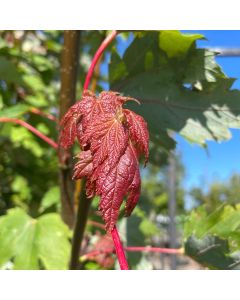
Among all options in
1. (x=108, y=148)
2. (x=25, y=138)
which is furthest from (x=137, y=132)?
(x=25, y=138)

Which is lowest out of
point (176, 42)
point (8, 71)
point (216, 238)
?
point (216, 238)

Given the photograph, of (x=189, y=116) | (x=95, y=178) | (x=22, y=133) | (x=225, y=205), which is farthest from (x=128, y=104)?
(x=22, y=133)

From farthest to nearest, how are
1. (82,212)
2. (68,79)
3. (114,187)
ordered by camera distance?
(68,79) → (82,212) → (114,187)

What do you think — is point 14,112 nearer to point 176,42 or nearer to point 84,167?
point 176,42

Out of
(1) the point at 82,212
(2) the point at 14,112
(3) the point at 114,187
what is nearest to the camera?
(3) the point at 114,187

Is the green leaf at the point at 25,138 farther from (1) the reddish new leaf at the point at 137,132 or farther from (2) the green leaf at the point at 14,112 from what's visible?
(1) the reddish new leaf at the point at 137,132

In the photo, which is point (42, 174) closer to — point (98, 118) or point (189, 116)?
point (189, 116)

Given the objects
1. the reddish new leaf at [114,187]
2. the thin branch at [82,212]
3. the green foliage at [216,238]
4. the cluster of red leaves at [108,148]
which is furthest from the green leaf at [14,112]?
the reddish new leaf at [114,187]

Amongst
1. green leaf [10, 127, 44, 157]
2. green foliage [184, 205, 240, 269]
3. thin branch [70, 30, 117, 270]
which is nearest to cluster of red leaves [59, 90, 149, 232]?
thin branch [70, 30, 117, 270]
